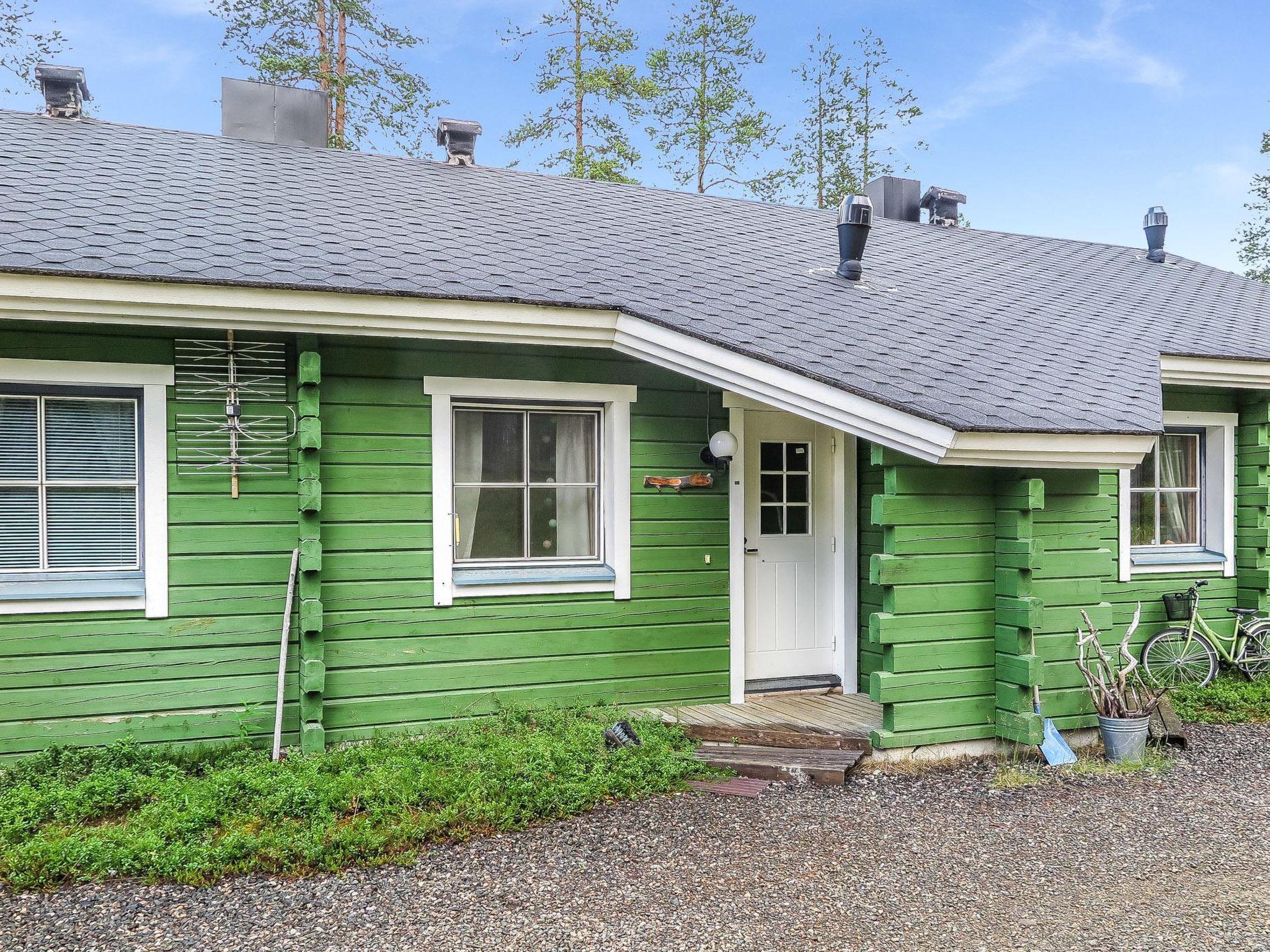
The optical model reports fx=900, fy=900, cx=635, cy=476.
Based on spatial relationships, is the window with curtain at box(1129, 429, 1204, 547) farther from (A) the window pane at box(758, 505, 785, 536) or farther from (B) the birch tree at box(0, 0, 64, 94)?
(B) the birch tree at box(0, 0, 64, 94)

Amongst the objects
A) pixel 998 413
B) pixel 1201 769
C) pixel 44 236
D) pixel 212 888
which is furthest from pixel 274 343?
pixel 1201 769

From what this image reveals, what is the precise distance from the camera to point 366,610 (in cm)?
518

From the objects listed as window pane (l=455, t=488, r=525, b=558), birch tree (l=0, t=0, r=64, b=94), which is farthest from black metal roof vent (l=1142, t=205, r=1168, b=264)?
birch tree (l=0, t=0, r=64, b=94)

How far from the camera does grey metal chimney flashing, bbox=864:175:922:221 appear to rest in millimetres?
9789

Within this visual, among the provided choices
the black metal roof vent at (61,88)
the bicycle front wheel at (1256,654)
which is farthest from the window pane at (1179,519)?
the black metal roof vent at (61,88)

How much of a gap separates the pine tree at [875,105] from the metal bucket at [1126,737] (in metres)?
15.7

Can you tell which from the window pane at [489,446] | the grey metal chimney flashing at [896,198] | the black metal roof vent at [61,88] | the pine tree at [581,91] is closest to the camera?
the window pane at [489,446]

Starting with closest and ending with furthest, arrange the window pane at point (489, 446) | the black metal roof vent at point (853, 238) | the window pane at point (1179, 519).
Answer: the window pane at point (489, 446), the black metal roof vent at point (853, 238), the window pane at point (1179, 519)

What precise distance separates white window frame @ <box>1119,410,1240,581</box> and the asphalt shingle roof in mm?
637

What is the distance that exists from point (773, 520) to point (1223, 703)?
3407 mm

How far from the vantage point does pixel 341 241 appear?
18.1 feet

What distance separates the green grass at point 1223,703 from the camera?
20.1 feet

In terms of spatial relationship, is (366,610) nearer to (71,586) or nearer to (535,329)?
(71,586)

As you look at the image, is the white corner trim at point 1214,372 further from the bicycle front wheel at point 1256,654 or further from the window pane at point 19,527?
the window pane at point 19,527
